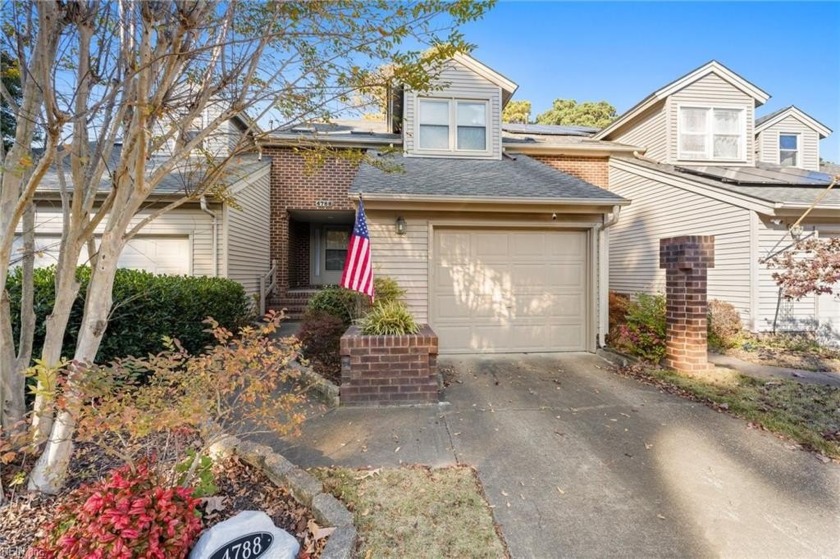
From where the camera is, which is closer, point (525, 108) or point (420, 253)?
point (420, 253)

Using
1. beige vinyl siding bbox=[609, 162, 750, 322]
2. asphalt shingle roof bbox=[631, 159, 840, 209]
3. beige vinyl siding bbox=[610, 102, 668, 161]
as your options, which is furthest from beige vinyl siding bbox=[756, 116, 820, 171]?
beige vinyl siding bbox=[609, 162, 750, 322]

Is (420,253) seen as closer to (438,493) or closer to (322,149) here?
(322,149)

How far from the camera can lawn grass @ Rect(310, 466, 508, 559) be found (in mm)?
2113

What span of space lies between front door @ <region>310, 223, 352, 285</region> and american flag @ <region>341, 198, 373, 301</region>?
7889mm

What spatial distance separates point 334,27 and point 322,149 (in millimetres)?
1051

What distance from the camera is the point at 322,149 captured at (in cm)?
367

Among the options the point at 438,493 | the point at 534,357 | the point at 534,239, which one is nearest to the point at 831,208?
the point at 534,239

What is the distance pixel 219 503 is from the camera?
7.66ft

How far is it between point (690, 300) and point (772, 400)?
1.50 meters

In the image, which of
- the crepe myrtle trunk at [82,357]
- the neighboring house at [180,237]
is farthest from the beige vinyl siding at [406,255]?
the crepe myrtle trunk at [82,357]

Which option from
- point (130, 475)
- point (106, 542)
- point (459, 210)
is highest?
point (459, 210)

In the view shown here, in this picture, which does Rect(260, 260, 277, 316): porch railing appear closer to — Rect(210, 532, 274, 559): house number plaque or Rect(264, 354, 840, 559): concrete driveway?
Rect(264, 354, 840, 559): concrete driveway

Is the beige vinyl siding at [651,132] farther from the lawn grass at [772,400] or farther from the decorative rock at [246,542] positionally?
the decorative rock at [246,542]

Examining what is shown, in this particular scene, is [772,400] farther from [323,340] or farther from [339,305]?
[339,305]
